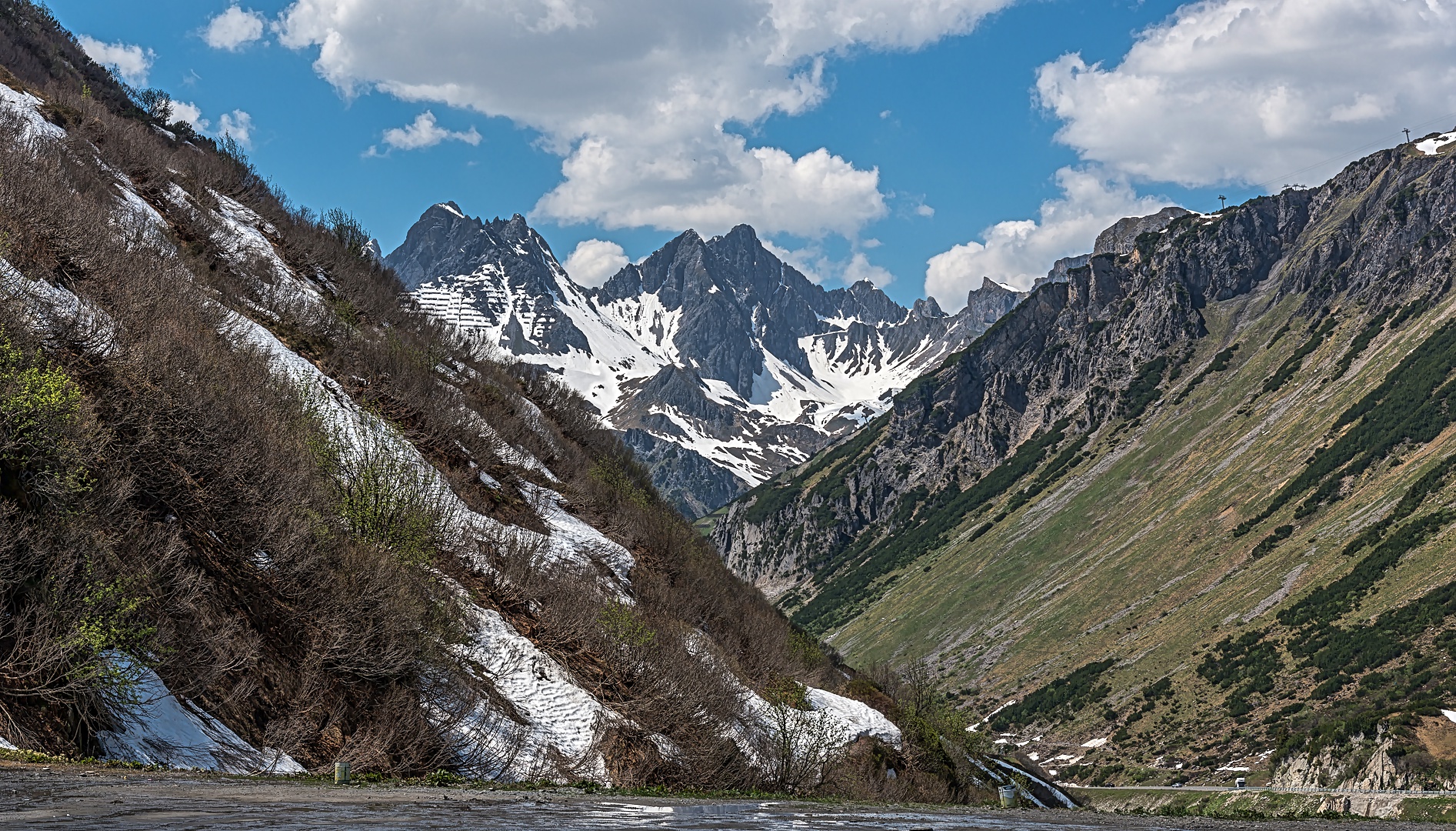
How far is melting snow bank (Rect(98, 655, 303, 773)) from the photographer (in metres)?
17.2

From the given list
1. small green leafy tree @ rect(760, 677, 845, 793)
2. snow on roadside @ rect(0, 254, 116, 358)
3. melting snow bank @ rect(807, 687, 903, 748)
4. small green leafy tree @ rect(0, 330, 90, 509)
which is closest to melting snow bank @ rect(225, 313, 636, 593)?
small green leafy tree @ rect(760, 677, 845, 793)

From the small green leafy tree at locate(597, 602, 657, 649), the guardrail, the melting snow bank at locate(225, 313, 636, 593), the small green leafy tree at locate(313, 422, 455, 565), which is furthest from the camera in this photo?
the guardrail

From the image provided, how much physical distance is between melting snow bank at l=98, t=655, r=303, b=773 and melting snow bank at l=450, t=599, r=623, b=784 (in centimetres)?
756

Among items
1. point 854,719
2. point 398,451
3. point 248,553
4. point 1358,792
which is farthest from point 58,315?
point 1358,792

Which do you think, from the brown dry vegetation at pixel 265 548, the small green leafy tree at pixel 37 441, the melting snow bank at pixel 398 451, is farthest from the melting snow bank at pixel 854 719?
the small green leafy tree at pixel 37 441

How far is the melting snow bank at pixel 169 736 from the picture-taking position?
17188mm

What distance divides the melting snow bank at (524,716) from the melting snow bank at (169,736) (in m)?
7.56

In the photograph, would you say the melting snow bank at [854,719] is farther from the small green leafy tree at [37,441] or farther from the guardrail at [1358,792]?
the guardrail at [1358,792]

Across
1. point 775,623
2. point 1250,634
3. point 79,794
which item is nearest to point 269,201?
point 775,623

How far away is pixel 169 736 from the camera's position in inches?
705

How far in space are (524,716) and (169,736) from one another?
1286 cm

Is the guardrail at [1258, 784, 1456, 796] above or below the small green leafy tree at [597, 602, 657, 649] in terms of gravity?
below

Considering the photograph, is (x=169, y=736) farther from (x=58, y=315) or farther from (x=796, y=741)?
(x=796, y=741)

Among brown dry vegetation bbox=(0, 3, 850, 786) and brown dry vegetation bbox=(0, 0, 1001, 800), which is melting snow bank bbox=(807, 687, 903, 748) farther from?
brown dry vegetation bbox=(0, 3, 850, 786)
